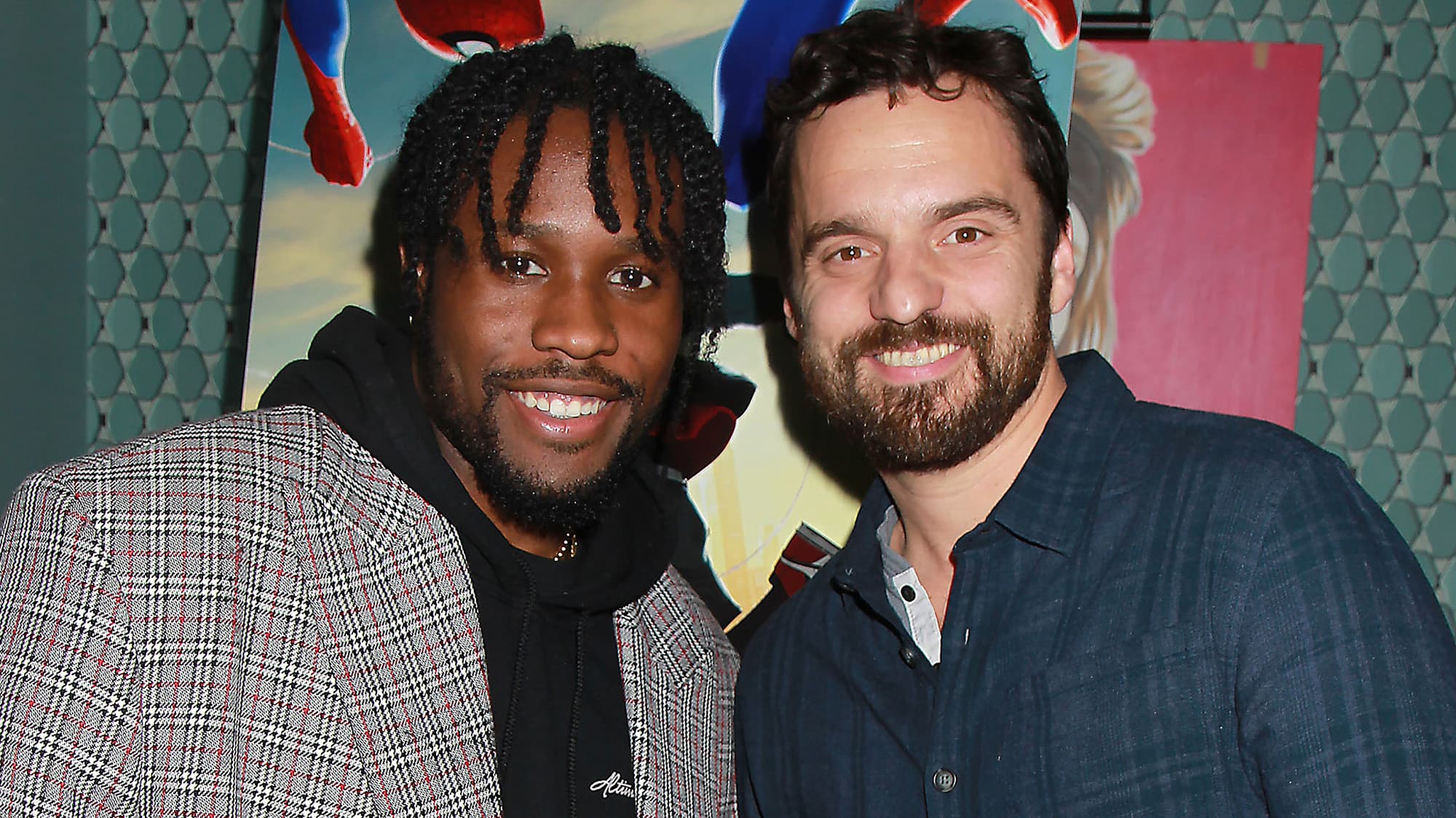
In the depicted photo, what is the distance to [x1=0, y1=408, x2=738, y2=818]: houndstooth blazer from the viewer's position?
54.4 inches

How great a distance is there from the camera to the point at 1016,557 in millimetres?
1649

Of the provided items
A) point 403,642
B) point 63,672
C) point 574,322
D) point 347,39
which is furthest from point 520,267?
point 347,39

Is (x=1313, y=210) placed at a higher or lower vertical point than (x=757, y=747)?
higher

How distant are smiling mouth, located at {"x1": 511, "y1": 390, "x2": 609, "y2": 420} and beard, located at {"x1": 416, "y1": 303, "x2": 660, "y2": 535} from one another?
27 mm

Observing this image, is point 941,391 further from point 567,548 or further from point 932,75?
point 567,548

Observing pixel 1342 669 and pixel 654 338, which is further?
pixel 654 338

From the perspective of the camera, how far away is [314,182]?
2.27m

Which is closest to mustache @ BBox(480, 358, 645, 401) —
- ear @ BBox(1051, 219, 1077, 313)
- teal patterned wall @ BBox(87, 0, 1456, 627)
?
ear @ BBox(1051, 219, 1077, 313)

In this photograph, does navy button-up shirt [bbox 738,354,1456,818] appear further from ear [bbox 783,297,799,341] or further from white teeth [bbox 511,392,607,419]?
white teeth [bbox 511,392,607,419]

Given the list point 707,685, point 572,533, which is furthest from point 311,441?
point 707,685

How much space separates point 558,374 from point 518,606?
0.36 meters

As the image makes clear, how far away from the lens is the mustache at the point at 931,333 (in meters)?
1.68

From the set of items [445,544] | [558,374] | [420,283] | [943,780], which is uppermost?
[420,283]

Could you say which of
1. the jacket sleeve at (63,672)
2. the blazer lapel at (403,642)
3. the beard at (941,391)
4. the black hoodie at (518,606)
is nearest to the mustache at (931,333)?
the beard at (941,391)
